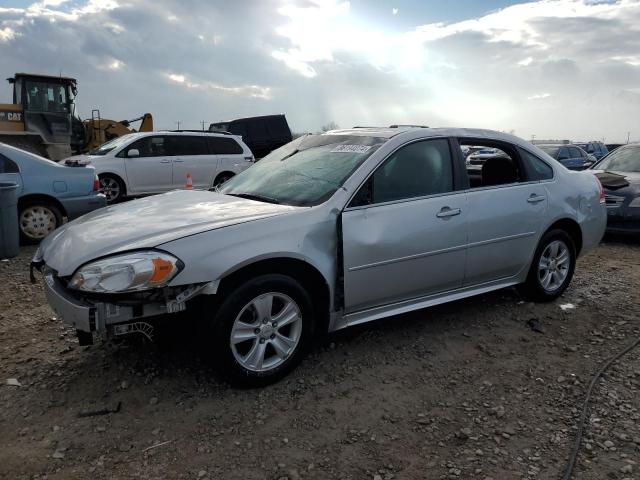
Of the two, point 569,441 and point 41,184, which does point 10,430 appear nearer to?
point 569,441

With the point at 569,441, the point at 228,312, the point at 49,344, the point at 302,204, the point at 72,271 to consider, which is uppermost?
the point at 302,204

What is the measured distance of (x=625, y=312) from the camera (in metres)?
4.80

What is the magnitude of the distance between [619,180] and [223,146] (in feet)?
28.4

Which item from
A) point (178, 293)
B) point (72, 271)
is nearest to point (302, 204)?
point (178, 293)

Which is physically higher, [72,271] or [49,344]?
[72,271]

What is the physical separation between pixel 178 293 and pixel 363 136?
199 cm

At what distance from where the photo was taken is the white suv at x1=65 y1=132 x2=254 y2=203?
1151 centimetres

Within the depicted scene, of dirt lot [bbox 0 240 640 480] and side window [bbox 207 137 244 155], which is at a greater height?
side window [bbox 207 137 244 155]

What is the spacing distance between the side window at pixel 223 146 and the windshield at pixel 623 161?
26.4 feet

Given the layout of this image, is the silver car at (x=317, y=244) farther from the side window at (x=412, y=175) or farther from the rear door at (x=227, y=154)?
the rear door at (x=227, y=154)

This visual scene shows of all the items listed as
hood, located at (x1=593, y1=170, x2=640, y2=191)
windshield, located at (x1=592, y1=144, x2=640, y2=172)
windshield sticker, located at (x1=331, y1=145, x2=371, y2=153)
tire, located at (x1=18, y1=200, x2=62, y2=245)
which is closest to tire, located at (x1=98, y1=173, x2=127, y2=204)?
tire, located at (x1=18, y1=200, x2=62, y2=245)

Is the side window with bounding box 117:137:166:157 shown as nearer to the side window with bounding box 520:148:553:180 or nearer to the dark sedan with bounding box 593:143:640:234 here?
the dark sedan with bounding box 593:143:640:234

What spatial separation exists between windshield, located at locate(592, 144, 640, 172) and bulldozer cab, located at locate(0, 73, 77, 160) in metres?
13.6

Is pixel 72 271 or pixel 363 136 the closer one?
pixel 72 271
